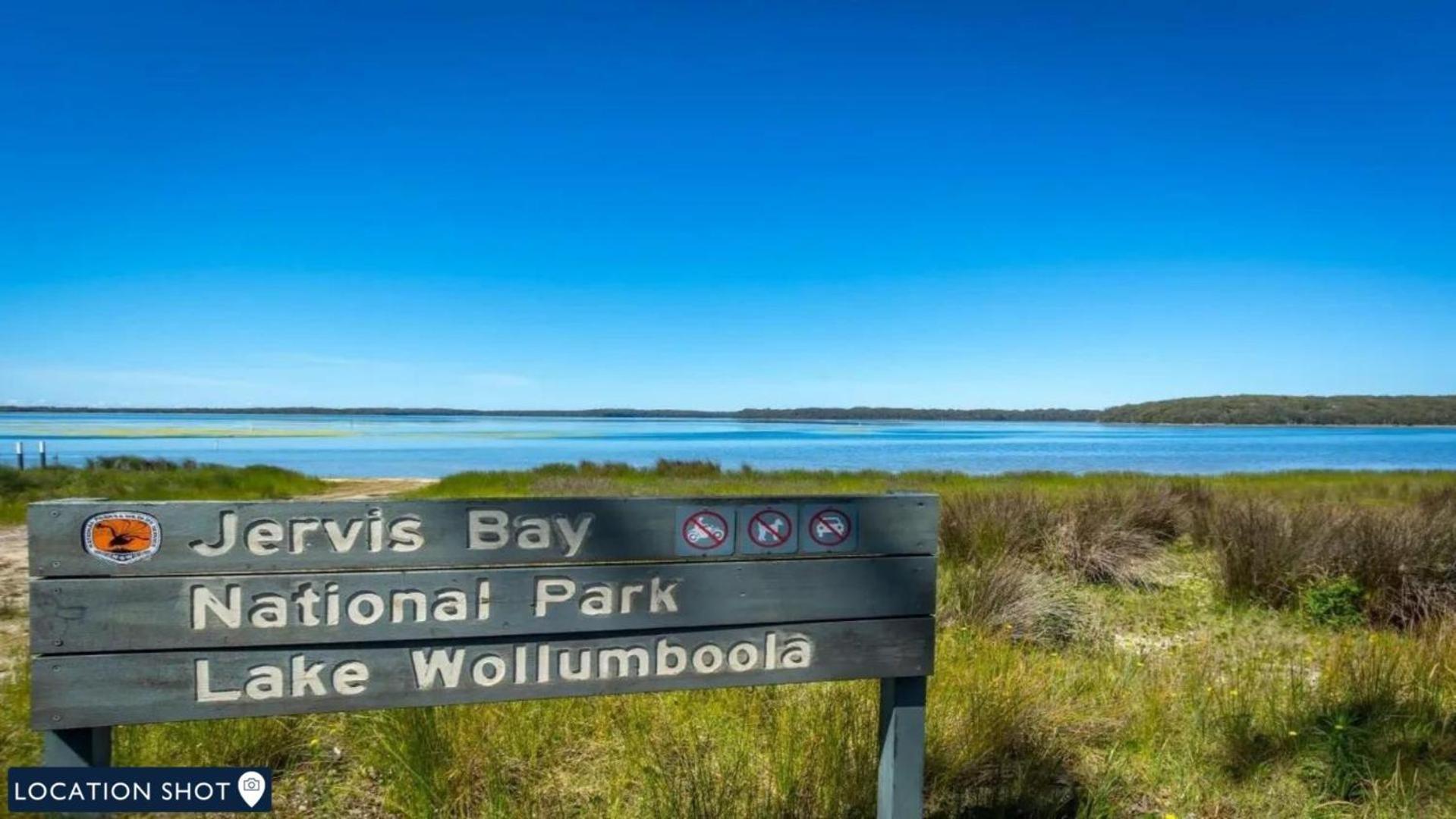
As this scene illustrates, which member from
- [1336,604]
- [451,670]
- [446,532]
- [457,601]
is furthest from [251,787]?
[1336,604]

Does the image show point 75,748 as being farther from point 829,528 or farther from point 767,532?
point 829,528

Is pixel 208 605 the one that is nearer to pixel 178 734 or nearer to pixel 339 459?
pixel 178 734

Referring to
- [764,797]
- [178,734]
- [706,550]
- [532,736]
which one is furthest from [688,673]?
[178,734]

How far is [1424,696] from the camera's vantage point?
363 cm

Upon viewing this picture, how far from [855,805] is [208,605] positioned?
224 cm

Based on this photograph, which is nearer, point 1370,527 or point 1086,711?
point 1086,711

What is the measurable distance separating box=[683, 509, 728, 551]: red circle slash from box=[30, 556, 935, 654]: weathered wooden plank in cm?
7

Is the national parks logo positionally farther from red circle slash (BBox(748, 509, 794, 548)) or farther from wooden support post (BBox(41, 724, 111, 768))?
red circle slash (BBox(748, 509, 794, 548))

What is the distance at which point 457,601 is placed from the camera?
213cm

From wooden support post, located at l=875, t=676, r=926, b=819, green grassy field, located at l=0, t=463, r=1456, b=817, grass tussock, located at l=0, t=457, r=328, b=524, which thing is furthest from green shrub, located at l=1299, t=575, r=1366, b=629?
grass tussock, located at l=0, t=457, r=328, b=524

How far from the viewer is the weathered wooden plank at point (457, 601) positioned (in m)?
1.97

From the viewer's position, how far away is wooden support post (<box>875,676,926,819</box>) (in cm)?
246

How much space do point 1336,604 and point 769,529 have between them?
5.83 meters

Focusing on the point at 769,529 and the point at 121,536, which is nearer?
the point at 121,536
